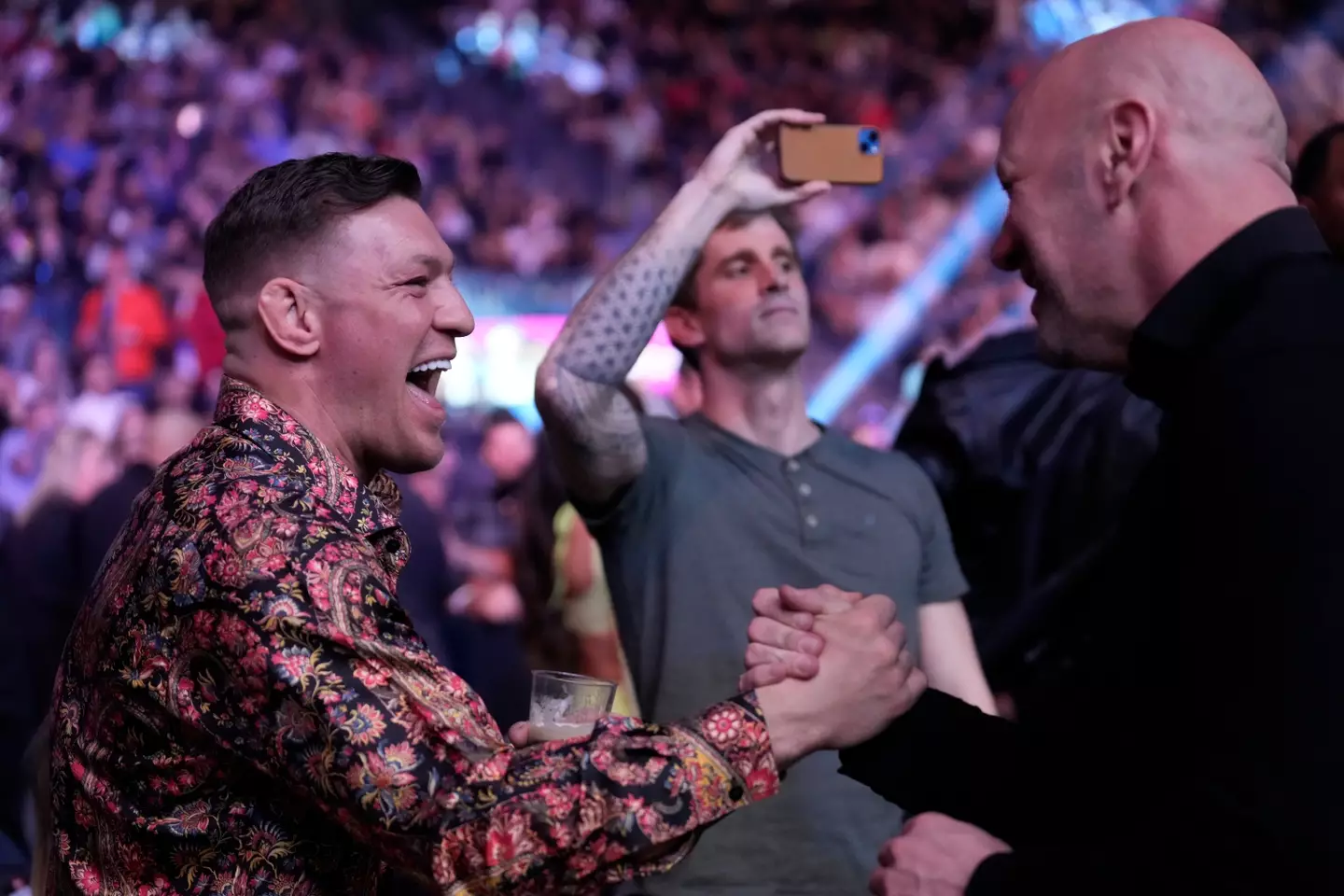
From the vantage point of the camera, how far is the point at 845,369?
10156mm

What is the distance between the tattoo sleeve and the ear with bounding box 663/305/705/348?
0.20m

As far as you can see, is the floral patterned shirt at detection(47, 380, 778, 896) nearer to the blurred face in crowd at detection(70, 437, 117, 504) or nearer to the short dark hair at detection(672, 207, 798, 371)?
the short dark hair at detection(672, 207, 798, 371)

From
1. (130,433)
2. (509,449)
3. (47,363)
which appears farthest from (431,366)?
(47,363)

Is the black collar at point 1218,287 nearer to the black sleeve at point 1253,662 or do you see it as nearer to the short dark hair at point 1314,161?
the black sleeve at point 1253,662

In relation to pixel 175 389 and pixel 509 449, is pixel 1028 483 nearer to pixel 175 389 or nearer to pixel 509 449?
pixel 509 449

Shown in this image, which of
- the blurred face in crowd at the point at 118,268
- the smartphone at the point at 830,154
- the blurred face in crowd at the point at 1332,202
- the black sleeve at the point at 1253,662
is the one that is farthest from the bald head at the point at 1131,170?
the blurred face in crowd at the point at 118,268

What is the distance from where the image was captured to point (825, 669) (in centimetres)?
168

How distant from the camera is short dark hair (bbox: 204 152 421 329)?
1.75 m

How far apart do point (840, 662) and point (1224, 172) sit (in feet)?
2.32

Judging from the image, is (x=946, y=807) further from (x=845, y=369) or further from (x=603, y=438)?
(x=845, y=369)

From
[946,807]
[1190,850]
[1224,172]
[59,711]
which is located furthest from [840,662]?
[59,711]

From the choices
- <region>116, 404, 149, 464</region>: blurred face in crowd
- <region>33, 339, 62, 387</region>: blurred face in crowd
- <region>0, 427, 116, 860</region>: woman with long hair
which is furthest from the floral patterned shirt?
<region>33, 339, 62, 387</region>: blurred face in crowd

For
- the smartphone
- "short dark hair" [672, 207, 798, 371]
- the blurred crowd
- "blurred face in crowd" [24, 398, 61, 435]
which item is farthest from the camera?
the blurred crowd

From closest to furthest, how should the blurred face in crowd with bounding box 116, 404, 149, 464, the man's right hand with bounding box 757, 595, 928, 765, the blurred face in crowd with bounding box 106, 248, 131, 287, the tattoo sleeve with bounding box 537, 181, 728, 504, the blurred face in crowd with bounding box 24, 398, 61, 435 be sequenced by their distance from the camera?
the man's right hand with bounding box 757, 595, 928, 765 < the tattoo sleeve with bounding box 537, 181, 728, 504 < the blurred face in crowd with bounding box 116, 404, 149, 464 < the blurred face in crowd with bounding box 24, 398, 61, 435 < the blurred face in crowd with bounding box 106, 248, 131, 287
